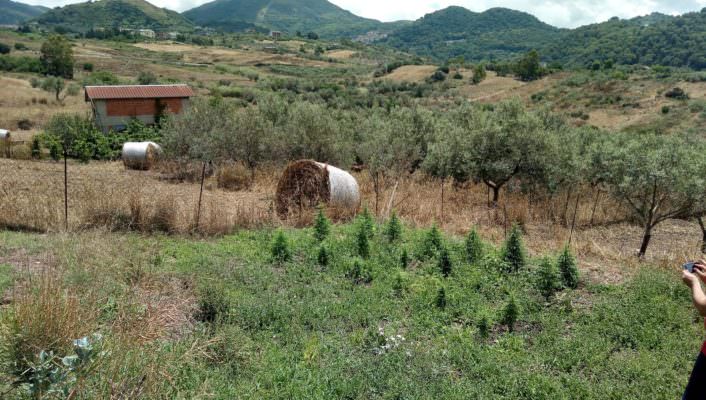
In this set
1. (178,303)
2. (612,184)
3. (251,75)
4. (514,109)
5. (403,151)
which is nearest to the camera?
(178,303)

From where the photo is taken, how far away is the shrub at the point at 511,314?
6246 mm

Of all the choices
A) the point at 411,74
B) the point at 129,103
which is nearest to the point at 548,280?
the point at 129,103

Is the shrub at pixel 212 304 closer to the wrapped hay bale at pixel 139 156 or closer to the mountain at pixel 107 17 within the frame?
the wrapped hay bale at pixel 139 156

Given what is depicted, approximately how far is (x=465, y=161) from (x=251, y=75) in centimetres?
6158

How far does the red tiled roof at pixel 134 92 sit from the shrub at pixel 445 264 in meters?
23.9

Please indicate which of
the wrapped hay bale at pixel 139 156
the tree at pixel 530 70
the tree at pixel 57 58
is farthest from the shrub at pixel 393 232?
the tree at pixel 530 70

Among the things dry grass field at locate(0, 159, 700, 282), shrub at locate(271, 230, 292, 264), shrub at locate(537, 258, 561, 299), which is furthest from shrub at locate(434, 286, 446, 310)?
dry grass field at locate(0, 159, 700, 282)

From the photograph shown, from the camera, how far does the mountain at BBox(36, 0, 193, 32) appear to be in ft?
549

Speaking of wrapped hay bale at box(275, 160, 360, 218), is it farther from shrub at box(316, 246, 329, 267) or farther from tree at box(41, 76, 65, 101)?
tree at box(41, 76, 65, 101)

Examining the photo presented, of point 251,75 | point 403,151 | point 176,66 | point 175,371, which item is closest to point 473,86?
point 251,75

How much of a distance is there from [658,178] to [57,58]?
62228 millimetres

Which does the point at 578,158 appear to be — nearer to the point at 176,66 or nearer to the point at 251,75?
the point at 251,75

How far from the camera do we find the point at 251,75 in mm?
70375

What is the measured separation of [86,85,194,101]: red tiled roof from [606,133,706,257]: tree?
78.9ft
